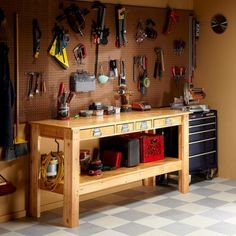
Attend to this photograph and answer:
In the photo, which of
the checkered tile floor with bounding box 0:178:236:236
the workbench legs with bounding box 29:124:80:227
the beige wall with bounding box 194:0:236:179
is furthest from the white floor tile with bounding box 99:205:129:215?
the beige wall with bounding box 194:0:236:179

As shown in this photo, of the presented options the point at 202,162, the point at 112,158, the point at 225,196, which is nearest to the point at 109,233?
the point at 112,158

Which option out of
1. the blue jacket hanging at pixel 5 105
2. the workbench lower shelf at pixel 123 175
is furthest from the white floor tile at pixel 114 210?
the blue jacket hanging at pixel 5 105

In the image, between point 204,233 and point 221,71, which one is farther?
point 221,71

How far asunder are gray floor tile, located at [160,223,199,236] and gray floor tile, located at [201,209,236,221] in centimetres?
39

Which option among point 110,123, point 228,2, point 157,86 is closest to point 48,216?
point 110,123

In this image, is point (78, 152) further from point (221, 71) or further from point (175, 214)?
point (221, 71)

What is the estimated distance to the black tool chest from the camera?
→ 6.15 m

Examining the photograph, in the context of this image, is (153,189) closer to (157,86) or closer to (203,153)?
(203,153)

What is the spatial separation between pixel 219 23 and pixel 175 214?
2683 millimetres

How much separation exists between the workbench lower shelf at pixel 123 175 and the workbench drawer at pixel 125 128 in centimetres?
44

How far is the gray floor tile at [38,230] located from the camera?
14.9 feet

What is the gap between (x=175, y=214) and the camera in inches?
200

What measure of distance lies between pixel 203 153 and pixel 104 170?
64.9 inches

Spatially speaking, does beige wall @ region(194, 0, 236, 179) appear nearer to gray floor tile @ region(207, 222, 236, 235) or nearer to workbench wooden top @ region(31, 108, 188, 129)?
workbench wooden top @ region(31, 108, 188, 129)
